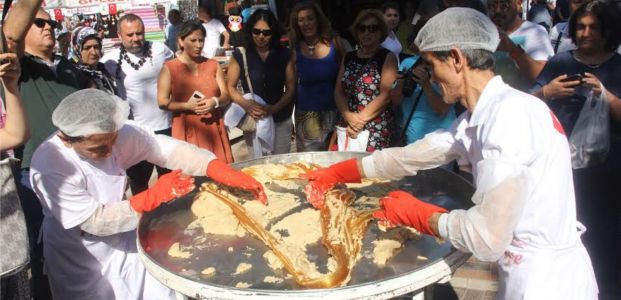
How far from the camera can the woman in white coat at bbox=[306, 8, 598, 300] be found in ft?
4.91

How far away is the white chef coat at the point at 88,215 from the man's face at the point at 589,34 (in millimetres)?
2181

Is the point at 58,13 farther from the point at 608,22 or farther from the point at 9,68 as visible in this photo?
the point at 608,22

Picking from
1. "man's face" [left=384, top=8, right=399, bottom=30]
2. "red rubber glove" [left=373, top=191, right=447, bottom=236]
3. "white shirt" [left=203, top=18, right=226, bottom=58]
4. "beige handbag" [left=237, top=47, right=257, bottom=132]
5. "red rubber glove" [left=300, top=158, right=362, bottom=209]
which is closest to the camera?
"red rubber glove" [left=373, top=191, right=447, bottom=236]

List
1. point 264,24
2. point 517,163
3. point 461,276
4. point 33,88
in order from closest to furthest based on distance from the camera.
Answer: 1. point 517,163
2. point 33,88
3. point 461,276
4. point 264,24

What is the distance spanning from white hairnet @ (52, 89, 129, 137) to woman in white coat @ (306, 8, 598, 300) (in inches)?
49.7

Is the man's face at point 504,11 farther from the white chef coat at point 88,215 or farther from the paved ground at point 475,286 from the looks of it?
the white chef coat at point 88,215

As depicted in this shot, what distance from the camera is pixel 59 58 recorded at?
3373mm

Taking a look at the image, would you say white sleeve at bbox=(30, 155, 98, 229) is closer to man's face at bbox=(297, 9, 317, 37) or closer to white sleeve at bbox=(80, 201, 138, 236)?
Answer: white sleeve at bbox=(80, 201, 138, 236)

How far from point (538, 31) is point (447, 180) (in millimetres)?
1898

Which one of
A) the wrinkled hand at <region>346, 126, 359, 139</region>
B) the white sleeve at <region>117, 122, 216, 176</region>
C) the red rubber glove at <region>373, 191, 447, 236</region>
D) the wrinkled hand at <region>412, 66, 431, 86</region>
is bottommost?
the wrinkled hand at <region>346, 126, 359, 139</region>

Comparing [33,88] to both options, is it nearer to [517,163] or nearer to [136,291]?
[136,291]

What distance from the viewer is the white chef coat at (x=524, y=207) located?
150 centimetres

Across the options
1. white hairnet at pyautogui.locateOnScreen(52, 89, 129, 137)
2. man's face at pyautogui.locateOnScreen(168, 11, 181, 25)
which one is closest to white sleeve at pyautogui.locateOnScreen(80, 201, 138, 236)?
white hairnet at pyautogui.locateOnScreen(52, 89, 129, 137)

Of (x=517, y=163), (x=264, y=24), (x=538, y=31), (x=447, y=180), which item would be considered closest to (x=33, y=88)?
(x=264, y=24)
